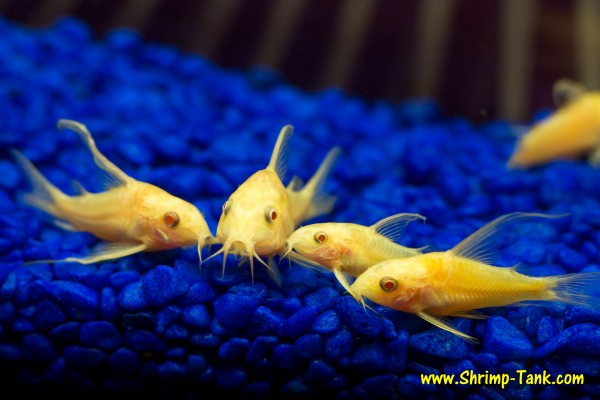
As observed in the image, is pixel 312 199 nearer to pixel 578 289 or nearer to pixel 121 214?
pixel 121 214

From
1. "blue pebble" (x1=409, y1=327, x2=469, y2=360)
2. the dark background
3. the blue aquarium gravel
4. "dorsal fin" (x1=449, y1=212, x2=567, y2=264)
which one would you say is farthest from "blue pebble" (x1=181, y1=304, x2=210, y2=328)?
the dark background

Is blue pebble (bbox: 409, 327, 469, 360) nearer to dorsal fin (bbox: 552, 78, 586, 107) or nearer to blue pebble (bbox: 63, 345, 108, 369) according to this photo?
blue pebble (bbox: 63, 345, 108, 369)

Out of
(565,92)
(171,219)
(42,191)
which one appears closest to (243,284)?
(171,219)

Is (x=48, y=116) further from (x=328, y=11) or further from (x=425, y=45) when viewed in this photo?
(x=425, y=45)

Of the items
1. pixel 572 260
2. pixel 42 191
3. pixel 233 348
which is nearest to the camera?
pixel 233 348

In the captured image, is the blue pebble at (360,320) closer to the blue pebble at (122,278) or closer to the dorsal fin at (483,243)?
the dorsal fin at (483,243)

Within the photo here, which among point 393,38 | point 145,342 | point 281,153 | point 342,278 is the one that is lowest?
point 145,342
